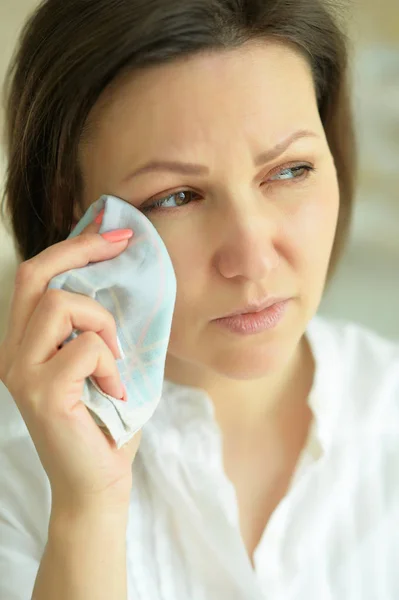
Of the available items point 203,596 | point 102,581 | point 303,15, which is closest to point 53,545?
point 102,581

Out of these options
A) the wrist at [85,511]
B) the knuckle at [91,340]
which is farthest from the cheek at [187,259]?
the wrist at [85,511]

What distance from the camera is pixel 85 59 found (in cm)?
69

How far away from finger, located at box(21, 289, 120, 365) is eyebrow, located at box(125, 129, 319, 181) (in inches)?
5.1

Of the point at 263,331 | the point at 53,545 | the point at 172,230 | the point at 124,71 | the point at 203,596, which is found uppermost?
the point at 124,71

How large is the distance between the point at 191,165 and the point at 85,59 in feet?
0.48

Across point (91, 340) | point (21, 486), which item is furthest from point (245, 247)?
point (21, 486)

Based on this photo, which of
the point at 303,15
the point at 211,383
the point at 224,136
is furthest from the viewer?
the point at 211,383

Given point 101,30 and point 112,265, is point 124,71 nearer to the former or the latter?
point 101,30

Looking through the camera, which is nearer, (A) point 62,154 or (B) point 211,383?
(A) point 62,154

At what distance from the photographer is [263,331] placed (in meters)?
0.74

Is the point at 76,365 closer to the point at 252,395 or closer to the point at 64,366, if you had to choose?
the point at 64,366

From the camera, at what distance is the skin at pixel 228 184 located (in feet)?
2.16

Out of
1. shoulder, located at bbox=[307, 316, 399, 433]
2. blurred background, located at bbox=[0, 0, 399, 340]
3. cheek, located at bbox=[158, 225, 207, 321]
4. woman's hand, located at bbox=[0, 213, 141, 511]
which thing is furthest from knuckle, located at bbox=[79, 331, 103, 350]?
blurred background, located at bbox=[0, 0, 399, 340]

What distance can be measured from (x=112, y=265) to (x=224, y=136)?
0.15 m
